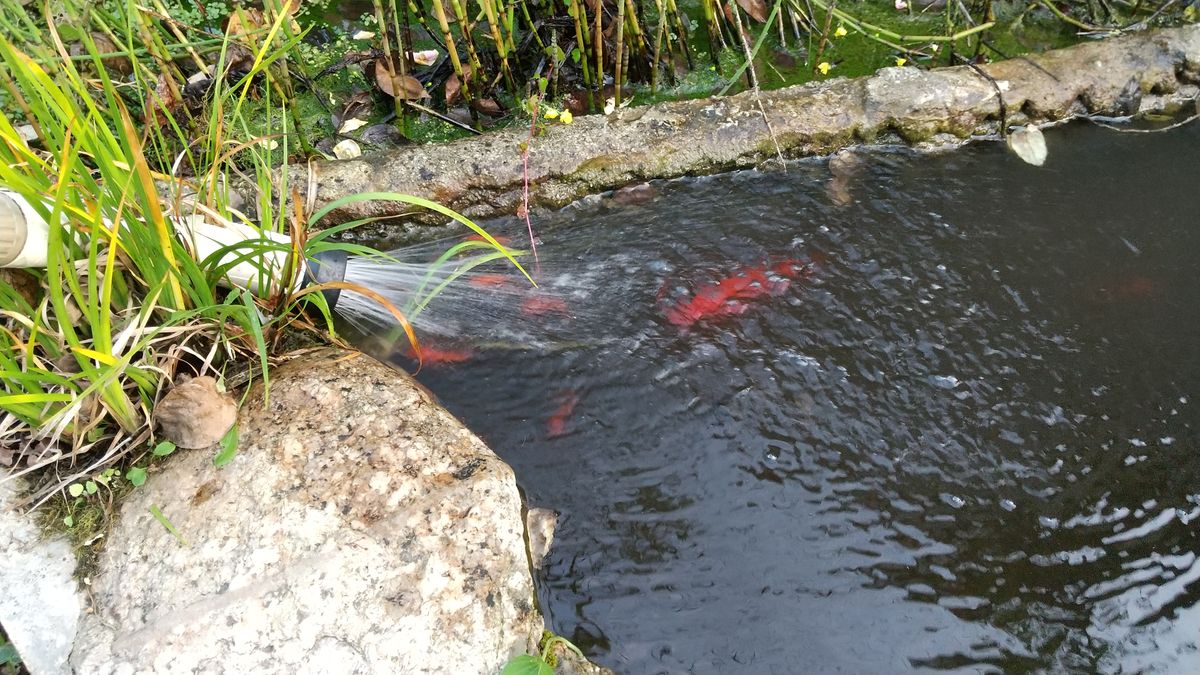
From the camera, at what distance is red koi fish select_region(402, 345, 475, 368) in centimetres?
300

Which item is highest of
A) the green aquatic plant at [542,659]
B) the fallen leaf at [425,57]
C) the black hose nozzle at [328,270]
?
the fallen leaf at [425,57]

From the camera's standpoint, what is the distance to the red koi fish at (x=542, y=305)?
126 inches

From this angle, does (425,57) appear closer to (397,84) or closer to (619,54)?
(397,84)

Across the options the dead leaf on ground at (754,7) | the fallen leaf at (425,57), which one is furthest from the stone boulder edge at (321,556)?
the dead leaf on ground at (754,7)

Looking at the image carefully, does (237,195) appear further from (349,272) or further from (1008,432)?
(1008,432)

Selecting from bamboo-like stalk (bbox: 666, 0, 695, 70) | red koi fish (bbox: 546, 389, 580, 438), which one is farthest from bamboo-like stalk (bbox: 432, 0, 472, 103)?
red koi fish (bbox: 546, 389, 580, 438)

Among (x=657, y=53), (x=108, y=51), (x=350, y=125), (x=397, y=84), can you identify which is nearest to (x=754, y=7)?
(x=657, y=53)

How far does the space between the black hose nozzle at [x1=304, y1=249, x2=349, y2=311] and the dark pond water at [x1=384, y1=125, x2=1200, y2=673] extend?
0.48 m

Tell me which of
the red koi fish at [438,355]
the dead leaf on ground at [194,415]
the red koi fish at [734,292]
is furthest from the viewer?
the red koi fish at [734,292]

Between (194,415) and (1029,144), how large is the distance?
3.78m

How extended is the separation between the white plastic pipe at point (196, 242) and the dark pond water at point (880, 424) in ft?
2.38

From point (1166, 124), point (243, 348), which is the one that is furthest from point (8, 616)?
point (1166, 124)

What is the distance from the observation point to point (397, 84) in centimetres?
353

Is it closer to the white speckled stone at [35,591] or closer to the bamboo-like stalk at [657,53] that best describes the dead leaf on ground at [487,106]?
the bamboo-like stalk at [657,53]
